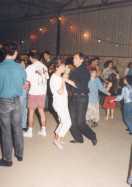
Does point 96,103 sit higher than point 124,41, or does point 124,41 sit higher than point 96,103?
point 124,41

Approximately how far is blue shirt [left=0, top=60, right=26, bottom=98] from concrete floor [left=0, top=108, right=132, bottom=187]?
1104 millimetres

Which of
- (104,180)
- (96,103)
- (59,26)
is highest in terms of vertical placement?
(59,26)

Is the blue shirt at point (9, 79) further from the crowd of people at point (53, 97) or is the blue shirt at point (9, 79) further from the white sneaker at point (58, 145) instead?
the white sneaker at point (58, 145)

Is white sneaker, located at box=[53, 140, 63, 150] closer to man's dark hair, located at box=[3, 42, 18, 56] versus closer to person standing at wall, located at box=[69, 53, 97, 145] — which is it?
person standing at wall, located at box=[69, 53, 97, 145]

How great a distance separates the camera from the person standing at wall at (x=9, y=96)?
4.36 metres

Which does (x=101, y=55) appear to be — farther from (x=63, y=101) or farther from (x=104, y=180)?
(x=104, y=180)

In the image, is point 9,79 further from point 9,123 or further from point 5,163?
point 5,163

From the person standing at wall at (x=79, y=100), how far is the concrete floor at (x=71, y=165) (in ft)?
0.73

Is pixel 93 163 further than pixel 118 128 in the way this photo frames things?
No

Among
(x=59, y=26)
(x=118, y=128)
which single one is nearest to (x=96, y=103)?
(x=118, y=128)

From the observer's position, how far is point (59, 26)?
1656 cm

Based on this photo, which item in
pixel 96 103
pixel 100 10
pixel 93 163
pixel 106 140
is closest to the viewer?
pixel 93 163

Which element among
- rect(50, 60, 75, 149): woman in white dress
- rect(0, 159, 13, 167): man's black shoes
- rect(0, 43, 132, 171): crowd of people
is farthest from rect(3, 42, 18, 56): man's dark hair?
rect(0, 159, 13, 167): man's black shoes

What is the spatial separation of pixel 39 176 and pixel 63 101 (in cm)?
149
